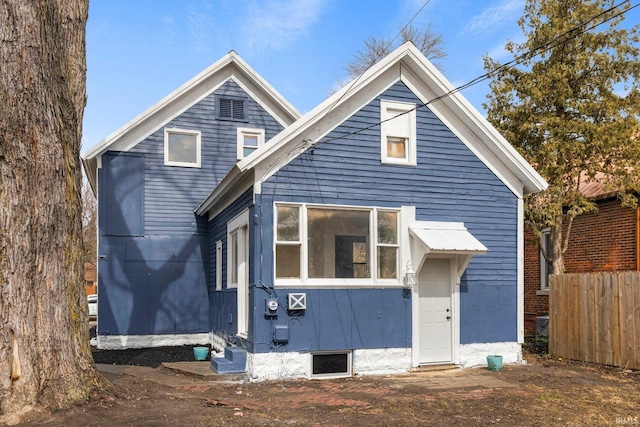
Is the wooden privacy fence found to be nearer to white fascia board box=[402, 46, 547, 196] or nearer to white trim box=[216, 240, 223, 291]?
white fascia board box=[402, 46, 547, 196]

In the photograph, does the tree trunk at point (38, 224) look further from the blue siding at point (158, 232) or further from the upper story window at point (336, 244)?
the blue siding at point (158, 232)

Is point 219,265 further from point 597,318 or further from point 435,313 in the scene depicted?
point 597,318

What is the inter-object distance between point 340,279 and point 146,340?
271 inches

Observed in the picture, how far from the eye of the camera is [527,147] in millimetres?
14781

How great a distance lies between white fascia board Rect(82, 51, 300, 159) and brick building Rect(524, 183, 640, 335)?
7632 mm

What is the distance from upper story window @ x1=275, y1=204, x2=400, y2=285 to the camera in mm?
10539

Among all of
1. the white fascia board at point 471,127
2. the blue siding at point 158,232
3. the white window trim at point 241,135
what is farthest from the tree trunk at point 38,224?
the white window trim at point 241,135

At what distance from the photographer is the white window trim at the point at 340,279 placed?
1047 centimetres

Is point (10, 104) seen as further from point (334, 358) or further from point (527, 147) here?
point (527, 147)

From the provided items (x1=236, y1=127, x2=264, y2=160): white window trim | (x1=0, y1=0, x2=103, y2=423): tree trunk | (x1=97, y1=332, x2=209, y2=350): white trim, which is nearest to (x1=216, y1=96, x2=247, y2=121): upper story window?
(x1=236, y1=127, x2=264, y2=160): white window trim

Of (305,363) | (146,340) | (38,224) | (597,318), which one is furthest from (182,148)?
(597,318)

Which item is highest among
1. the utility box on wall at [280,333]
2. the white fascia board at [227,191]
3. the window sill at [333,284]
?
the white fascia board at [227,191]

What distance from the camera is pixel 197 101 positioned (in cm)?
1602

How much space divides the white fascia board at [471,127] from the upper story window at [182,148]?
6.68m
